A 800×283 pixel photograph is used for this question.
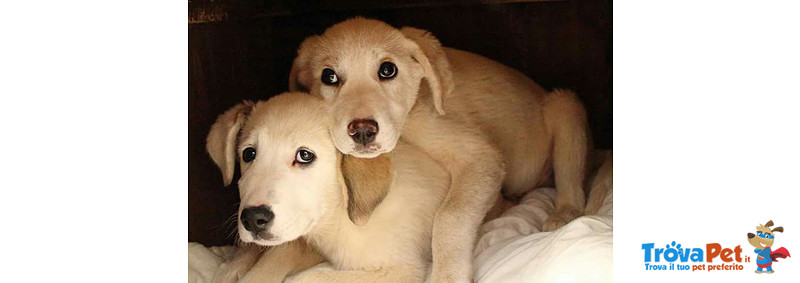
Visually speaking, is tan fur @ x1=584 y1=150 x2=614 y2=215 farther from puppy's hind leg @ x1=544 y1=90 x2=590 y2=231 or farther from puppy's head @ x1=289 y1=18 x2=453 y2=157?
puppy's head @ x1=289 y1=18 x2=453 y2=157

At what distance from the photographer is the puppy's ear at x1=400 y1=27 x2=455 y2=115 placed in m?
2.83

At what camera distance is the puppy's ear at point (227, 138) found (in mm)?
2670

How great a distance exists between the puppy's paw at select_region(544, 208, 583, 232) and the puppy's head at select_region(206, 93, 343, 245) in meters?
0.79

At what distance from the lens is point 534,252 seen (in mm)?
2346

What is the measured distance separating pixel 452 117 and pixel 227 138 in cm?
78

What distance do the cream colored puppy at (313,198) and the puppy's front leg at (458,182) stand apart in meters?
0.05
